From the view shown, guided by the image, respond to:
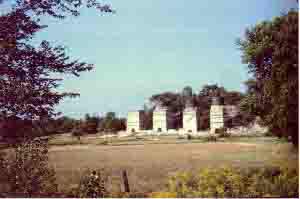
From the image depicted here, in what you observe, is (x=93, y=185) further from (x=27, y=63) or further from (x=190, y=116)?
(x=27, y=63)

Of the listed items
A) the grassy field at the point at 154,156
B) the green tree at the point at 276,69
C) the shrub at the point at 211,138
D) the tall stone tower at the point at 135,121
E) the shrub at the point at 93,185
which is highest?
the green tree at the point at 276,69

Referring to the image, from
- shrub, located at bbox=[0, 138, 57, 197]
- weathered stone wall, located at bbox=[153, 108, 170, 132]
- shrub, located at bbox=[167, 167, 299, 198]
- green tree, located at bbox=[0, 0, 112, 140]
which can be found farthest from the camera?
green tree, located at bbox=[0, 0, 112, 140]

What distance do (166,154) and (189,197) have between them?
1.55 ft

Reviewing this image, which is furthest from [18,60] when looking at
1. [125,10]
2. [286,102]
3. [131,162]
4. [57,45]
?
[286,102]

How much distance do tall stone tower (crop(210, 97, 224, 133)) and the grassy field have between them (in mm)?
158

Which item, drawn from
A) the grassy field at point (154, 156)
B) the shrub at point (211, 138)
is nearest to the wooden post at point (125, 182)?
the grassy field at point (154, 156)

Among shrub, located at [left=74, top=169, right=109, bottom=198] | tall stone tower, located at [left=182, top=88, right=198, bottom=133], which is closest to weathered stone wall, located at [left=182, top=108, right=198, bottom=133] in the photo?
Result: tall stone tower, located at [left=182, top=88, right=198, bottom=133]

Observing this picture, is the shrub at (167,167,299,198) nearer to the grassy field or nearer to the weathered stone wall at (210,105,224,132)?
the grassy field

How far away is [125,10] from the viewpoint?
3.94 meters

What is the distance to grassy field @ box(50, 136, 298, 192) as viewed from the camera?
361 cm

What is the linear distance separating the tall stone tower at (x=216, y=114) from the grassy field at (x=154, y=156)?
16 cm

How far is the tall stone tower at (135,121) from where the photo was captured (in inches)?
149

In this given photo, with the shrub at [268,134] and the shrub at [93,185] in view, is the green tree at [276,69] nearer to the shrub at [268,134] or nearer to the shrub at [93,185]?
the shrub at [268,134]

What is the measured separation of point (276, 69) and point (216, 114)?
0.71 m
